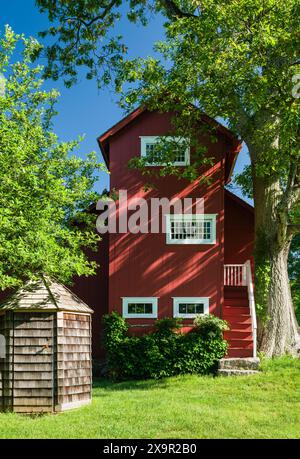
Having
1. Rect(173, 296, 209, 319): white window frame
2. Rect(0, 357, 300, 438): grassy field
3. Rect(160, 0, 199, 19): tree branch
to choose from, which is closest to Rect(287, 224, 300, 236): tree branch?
Rect(173, 296, 209, 319): white window frame

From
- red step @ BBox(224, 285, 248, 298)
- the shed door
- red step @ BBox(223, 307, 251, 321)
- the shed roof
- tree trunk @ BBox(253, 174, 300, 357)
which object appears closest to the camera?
the shed door

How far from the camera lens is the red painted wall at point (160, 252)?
17.5 meters

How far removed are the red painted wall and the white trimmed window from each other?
6.7 inches

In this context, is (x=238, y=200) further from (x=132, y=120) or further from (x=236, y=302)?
(x=132, y=120)

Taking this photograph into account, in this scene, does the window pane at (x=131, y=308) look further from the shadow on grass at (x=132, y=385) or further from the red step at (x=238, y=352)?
the red step at (x=238, y=352)

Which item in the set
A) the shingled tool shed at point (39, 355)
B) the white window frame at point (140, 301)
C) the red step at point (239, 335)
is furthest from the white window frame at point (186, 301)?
the shingled tool shed at point (39, 355)

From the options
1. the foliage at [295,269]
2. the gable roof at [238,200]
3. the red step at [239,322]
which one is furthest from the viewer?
the foliage at [295,269]

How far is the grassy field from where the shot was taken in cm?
968

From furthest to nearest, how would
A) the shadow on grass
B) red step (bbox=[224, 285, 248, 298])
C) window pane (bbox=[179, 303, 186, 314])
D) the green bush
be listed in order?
red step (bbox=[224, 285, 248, 298])
window pane (bbox=[179, 303, 186, 314])
the green bush
the shadow on grass

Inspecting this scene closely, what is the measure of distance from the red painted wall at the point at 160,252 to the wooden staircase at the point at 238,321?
2.42 ft

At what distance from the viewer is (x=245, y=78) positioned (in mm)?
14453

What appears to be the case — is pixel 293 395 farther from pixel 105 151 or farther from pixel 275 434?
pixel 105 151

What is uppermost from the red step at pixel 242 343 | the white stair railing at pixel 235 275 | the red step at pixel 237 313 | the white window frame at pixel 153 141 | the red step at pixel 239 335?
the white window frame at pixel 153 141

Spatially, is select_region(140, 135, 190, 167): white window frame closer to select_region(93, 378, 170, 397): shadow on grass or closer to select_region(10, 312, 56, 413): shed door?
select_region(93, 378, 170, 397): shadow on grass
